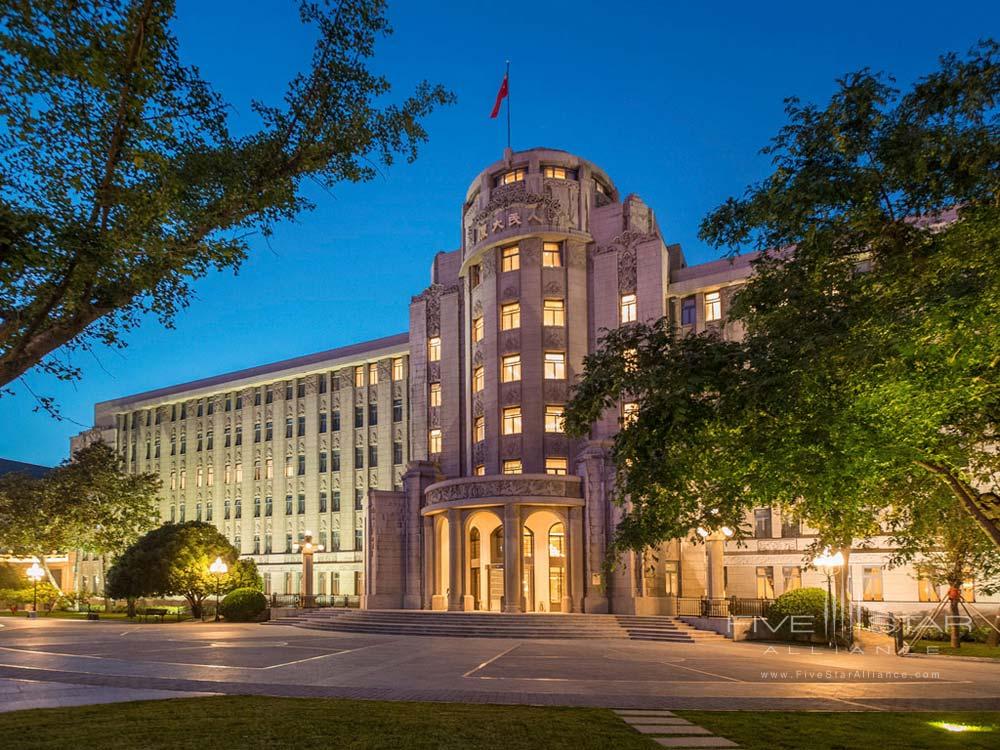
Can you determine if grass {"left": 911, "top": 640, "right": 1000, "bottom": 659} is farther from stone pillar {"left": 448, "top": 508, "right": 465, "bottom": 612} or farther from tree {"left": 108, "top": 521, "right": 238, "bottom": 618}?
tree {"left": 108, "top": 521, "right": 238, "bottom": 618}

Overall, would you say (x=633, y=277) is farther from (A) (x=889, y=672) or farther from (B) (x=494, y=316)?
(A) (x=889, y=672)

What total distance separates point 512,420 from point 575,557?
976 centimetres

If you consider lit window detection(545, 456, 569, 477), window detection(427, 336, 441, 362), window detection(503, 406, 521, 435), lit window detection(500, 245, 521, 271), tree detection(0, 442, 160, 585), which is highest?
lit window detection(500, 245, 521, 271)

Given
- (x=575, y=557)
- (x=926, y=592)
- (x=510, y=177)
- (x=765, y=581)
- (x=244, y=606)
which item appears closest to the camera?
(x=926, y=592)

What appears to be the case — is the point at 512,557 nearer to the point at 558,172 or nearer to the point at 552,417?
the point at 552,417

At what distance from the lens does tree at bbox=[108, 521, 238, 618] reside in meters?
55.7

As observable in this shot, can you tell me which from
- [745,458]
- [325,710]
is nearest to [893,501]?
[745,458]

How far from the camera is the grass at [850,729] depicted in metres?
11.9

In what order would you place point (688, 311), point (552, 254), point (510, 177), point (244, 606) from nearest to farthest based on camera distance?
point (244, 606) → point (552, 254) → point (688, 311) → point (510, 177)

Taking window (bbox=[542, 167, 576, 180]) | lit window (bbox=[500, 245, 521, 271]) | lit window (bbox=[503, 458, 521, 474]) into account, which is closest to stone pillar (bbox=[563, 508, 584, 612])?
lit window (bbox=[503, 458, 521, 474])

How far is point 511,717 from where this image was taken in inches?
541

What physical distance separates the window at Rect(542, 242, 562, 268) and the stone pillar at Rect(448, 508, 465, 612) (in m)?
15.8

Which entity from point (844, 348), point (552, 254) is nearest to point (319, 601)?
point (552, 254)

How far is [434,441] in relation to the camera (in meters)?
59.1
